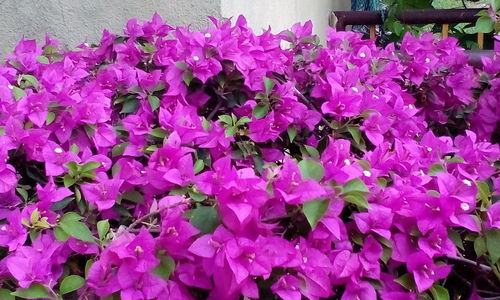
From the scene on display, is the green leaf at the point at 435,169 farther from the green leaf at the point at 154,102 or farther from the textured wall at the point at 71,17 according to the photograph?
the textured wall at the point at 71,17

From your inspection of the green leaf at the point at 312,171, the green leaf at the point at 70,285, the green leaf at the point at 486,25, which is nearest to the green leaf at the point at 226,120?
the green leaf at the point at 312,171

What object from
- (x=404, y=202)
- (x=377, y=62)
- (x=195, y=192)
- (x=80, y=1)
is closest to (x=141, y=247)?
(x=195, y=192)

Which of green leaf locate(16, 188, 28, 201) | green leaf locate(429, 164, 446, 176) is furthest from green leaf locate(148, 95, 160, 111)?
green leaf locate(429, 164, 446, 176)

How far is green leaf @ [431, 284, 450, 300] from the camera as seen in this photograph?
2.96 feet

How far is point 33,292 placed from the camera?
2.88ft

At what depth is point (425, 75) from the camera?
1.78 meters

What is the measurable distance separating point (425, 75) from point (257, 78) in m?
0.64

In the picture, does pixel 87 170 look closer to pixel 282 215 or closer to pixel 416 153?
pixel 282 215

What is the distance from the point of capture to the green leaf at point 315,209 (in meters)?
0.84

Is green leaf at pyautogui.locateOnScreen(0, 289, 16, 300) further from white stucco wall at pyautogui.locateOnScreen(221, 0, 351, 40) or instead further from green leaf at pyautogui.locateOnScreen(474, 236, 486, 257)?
white stucco wall at pyautogui.locateOnScreen(221, 0, 351, 40)

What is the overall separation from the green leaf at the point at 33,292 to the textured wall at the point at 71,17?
4.06 feet

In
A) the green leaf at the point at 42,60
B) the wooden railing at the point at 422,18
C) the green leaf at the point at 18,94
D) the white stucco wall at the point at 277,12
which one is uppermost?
the green leaf at the point at 18,94

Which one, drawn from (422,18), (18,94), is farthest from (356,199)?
(422,18)

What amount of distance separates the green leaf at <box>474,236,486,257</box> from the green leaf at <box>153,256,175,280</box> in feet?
1.55
